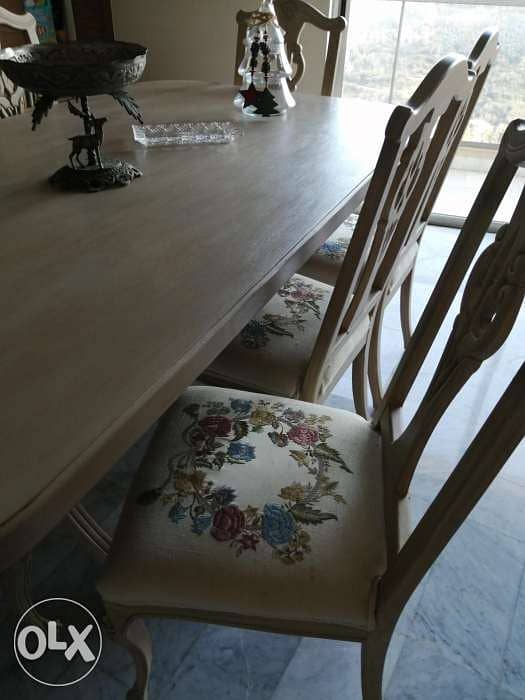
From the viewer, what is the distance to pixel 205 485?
0.90m

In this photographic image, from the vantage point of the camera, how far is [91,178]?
3.71ft

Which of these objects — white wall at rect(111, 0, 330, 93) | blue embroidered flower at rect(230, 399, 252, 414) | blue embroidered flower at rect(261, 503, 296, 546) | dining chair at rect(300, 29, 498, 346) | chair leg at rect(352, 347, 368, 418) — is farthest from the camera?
white wall at rect(111, 0, 330, 93)

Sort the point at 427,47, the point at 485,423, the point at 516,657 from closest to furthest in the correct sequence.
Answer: the point at 485,423 < the point at 516,657 < the point at 427,47

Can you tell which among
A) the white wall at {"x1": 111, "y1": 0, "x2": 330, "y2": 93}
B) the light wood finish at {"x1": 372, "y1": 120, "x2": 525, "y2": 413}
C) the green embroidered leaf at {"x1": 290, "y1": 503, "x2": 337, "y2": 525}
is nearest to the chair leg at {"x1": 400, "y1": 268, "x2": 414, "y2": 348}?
the light wood finish at {"x1": 372, "y1": 120, "x2": 525, "y2": 413}

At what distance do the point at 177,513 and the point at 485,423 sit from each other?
0.46 m

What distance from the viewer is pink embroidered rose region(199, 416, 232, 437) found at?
1.00m

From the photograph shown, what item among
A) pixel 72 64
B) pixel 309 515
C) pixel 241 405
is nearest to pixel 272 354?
pixel 241 405

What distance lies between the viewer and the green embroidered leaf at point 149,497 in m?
0.88

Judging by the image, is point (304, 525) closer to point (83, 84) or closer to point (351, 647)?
point (351, 647)

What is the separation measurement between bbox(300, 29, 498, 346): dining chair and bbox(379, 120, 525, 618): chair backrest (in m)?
0.57

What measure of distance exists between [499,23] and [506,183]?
222cm

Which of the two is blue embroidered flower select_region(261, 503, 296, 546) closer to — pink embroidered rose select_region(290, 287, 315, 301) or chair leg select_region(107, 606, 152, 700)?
chair leg select_region(107, 606, 152, 700)

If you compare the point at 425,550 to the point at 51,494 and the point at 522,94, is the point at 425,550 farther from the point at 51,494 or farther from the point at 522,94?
the point at 522,94

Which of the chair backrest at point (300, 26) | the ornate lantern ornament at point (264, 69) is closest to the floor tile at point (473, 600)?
the ornate lantern ornament at point (264, 69)
